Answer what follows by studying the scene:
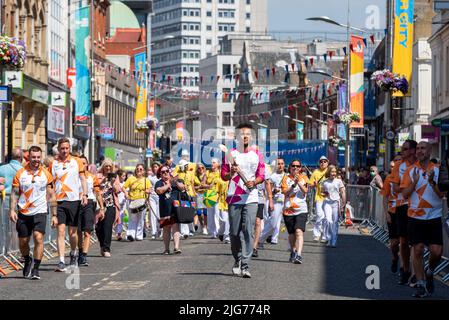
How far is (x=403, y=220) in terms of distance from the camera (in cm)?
1841

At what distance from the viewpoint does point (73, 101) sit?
64.9 meters

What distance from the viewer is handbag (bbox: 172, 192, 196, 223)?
2428cm

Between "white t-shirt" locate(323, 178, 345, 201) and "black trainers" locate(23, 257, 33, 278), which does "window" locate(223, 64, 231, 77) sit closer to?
"white t-shirt" locate(323, 178, 345, 201)

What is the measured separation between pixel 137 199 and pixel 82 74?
29.1 m

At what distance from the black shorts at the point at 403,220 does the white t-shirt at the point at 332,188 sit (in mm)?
9174

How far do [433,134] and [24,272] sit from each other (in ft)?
102

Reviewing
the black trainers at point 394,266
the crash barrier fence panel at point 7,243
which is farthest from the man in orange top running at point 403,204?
the crash barrier fence panel at point 7,243

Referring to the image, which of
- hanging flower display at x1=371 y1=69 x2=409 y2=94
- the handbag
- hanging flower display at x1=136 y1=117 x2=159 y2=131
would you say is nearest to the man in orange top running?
the handbag

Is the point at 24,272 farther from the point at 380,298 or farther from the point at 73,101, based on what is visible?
the point at 73,101

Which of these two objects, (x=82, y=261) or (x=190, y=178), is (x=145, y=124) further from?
(x=82, y=261)

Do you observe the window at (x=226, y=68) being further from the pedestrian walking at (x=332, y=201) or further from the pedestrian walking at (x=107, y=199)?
the pedestrian walking at (x=107, y=199)

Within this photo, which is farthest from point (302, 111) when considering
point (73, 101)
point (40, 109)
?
point (40, 109)

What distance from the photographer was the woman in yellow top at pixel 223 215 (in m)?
29.0

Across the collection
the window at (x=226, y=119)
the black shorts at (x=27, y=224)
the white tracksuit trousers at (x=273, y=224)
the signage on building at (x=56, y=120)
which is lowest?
the white tracksuit trousers at (x=273, y=224)
